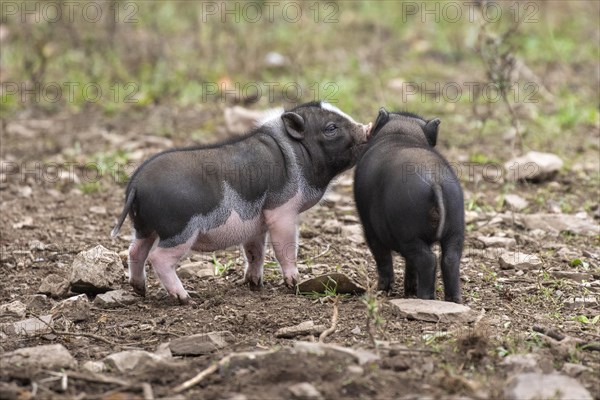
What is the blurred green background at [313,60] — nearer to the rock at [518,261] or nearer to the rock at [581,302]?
the rock at [518,261]

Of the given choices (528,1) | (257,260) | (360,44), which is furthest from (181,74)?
(257,260)

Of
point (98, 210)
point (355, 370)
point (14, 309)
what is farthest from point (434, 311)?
point (98, 210)

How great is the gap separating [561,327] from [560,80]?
8043 millimetres

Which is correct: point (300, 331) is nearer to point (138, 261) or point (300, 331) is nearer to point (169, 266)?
point (169, 266)

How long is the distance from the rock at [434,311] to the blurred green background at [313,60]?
4640mm

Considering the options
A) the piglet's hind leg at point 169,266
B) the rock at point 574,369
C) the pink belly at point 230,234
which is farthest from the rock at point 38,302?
the rock at point 574,369

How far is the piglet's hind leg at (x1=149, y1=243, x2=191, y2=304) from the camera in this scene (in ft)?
19.8

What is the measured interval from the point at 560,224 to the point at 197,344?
3969 millimetres

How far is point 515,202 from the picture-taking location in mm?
8812

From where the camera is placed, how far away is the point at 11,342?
→ 5.47m

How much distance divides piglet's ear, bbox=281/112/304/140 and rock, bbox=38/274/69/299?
174cm

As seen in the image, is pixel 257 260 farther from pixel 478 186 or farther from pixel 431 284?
pixel 478 186

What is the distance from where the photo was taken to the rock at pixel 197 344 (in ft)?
16.9

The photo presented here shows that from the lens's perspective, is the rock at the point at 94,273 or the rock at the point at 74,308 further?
the rock at the point at 94,273
